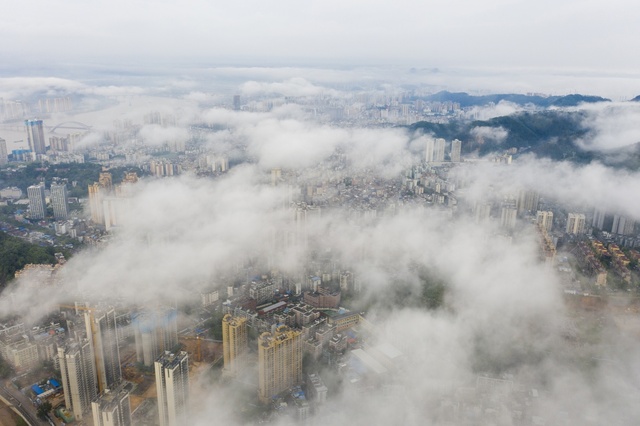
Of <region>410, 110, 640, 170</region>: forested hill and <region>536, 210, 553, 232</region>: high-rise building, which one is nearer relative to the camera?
<region>536, 210, 553, 232</region>: high-rise building

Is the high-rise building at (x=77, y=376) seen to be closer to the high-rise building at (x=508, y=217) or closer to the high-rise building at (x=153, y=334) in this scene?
the high-rise building at (x=153, y=334)

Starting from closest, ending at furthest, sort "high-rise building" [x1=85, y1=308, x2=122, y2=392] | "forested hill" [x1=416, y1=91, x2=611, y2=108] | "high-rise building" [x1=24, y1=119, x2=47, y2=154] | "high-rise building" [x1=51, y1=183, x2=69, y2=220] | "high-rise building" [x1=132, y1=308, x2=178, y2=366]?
1. "high-rise building" [x1=85, y1=308, x2=122, y2=392]
2. "high-rise building" [x1=132, y1=308, x2=178, y2=366]
3. "high-rise building" [x1=51, y1=183, x2=69, y2=220]
4. "high-rise building" [x1=24, y1=119, x2=47, y2=154]
5. "forested hill" [x1=416, y1=91, x2=611, y2=108]

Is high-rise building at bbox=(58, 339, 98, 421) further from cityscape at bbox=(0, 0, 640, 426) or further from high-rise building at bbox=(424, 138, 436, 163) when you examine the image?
high-rise building at bbox=(424, 138, 436, 163)

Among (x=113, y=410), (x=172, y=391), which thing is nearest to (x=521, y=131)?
(x=172, y=391)

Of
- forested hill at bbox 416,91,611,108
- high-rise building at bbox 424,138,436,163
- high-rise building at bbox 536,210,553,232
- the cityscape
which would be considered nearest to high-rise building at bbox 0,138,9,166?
the cityscape

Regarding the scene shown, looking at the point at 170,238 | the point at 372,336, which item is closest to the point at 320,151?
the point at 170,238

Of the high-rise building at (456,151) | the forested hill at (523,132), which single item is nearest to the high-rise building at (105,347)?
the high-rise building at (456,151)

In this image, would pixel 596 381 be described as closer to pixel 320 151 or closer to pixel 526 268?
pixel 526 268
